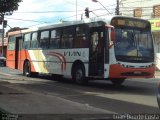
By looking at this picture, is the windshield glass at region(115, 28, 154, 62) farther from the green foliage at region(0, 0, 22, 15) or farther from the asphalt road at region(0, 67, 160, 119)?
the green foliage at region(0, 0, 22, 15)

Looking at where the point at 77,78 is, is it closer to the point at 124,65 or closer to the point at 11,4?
the point at 124,65

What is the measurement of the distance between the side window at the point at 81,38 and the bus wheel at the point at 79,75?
105 cm

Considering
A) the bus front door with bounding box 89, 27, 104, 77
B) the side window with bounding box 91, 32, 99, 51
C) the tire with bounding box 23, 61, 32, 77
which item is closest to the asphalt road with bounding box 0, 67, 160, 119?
the bus front door with bounding box 89, 27, 104, 77

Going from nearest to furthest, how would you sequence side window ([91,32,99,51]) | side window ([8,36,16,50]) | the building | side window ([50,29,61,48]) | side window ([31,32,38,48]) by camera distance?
side window ([91,32,99,51])
side window ([50,29,61,48])
side window ([31,32,38,48])
side window ([8,36,16,50])
the building

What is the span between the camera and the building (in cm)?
4483

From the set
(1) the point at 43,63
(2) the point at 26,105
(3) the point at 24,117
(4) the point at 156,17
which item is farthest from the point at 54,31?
(4) the point at 156,17

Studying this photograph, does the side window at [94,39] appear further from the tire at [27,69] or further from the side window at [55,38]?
the tire at [27,69]

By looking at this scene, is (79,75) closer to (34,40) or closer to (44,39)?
(44,39)

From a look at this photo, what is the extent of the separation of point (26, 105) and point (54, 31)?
505 inches

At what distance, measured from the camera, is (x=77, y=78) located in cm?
2289

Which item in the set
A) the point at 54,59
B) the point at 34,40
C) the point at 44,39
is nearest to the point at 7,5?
the point at 54,59

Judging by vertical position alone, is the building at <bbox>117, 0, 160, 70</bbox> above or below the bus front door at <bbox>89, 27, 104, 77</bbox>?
above

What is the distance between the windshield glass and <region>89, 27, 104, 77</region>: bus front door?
0.88m

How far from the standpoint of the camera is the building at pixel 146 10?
147 feet
